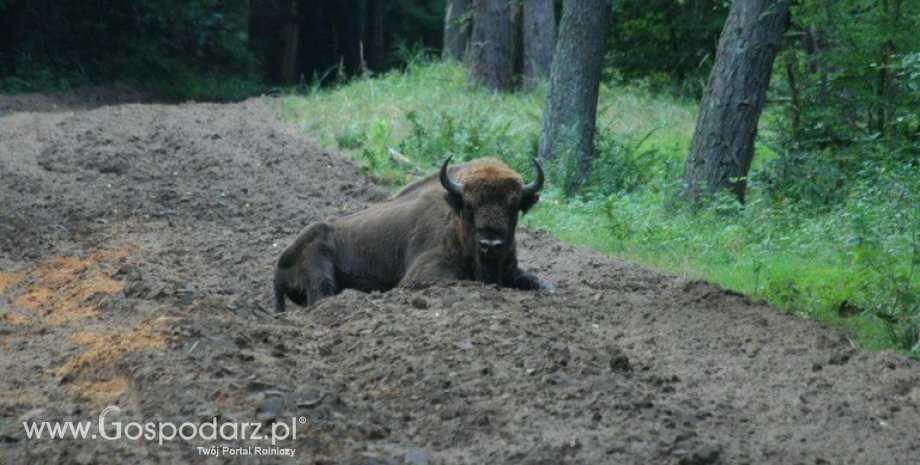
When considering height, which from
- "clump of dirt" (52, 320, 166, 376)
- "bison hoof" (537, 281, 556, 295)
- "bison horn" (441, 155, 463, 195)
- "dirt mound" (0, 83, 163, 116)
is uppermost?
"bison horn" (441, 155, 463, 195)

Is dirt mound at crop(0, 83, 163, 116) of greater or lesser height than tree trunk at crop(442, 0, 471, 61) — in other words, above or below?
below

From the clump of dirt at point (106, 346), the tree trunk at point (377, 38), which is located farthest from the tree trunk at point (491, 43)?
the clump of dirt at point (106, 346)

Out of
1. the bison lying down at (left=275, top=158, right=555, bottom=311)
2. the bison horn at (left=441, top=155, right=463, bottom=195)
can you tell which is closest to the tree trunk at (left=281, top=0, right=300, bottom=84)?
the bison lying down at (left=275, top=158, right=555, bottom=311)

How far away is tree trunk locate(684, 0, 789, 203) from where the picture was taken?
1518cm

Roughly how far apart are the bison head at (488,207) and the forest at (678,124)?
231 cm

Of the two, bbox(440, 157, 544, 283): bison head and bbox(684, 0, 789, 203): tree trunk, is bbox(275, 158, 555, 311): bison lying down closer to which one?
bbox(440, 157, 544, 283): bison head

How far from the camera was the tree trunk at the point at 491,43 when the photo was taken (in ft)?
88.5

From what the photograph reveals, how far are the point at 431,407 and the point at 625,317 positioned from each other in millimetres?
3316

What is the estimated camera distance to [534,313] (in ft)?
32.2

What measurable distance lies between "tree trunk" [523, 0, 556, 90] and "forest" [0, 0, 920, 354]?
45 mm

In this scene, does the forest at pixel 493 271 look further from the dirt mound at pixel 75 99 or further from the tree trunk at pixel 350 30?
the tree trunk at pixel 350 30

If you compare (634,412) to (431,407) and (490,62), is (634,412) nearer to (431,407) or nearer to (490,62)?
(431,407)

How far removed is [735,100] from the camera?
50.6 ft

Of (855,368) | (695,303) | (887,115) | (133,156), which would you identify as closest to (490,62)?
(133,156)
